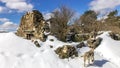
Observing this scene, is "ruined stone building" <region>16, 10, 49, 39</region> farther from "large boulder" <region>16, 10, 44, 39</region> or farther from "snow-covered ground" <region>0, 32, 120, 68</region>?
"snow-covered ground" <region>0, 32, 120, 68</region>

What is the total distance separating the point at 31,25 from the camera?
71.1 feet

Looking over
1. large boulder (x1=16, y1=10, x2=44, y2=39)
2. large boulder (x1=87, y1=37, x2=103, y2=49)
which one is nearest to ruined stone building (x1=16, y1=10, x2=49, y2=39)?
large boulder (x1=16, y1=10, x2=44, y2=39)

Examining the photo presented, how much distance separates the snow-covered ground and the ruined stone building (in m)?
0.91

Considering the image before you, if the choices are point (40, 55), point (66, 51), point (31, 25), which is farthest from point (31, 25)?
point (66, 51)

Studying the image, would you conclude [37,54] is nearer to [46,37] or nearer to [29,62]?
[29,62]

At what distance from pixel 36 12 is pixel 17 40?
3389 mm

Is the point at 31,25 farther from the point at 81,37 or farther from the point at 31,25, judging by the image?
the point at 81,37

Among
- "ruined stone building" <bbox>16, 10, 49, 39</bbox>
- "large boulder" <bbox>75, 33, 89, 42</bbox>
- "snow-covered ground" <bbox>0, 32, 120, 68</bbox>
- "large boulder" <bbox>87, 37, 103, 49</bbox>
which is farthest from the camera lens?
A: "large boulder" <bbox>75, 33, 89, 42</bbox>

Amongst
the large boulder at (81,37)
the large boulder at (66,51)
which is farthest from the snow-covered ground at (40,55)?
the large boulder at (81,37)

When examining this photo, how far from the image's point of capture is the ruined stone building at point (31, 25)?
840 inches

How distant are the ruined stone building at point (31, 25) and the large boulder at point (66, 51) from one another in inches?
118

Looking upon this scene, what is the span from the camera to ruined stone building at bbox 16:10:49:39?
21.3 metres

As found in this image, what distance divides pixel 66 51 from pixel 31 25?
184 inches

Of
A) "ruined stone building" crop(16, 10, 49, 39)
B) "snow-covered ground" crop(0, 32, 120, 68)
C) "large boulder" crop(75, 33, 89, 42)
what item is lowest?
"snow-covered ground" crop(0, 32, 120, 68)
